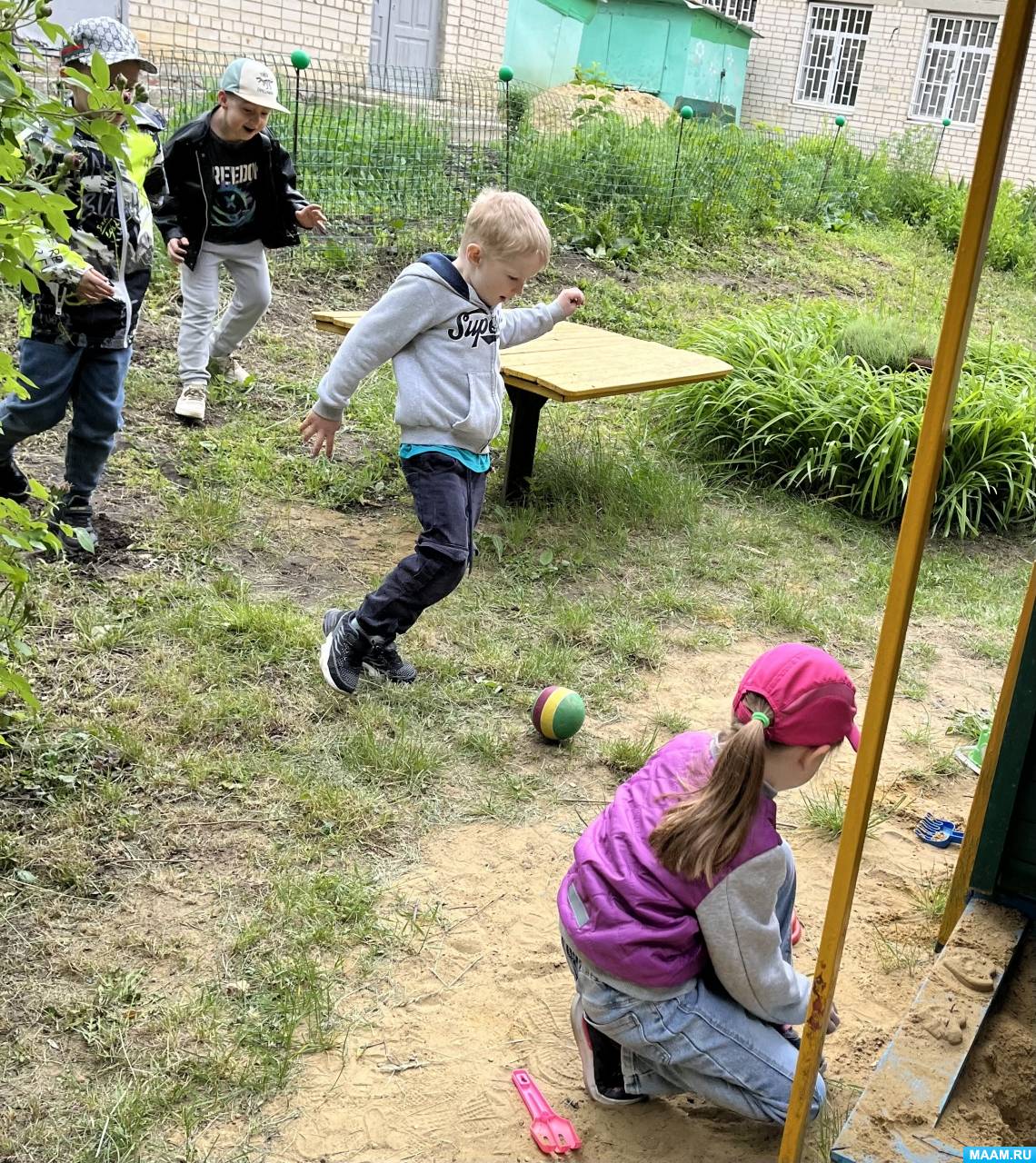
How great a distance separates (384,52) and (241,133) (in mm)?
11023

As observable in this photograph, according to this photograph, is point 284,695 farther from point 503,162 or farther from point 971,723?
point 503,162

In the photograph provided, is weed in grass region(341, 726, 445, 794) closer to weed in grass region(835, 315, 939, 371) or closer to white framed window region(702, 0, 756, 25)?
weed in grass region(835, 315, 939, 371)

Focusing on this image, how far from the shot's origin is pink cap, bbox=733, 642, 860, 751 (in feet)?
6.39

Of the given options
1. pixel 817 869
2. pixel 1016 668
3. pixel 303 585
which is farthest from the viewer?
pixel 303 585

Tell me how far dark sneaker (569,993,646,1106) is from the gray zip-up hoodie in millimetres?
1864

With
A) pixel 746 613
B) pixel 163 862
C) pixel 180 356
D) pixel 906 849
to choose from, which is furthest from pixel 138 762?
pixel 180 356

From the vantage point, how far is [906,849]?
3.23 meters

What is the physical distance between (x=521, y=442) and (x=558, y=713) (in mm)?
2106

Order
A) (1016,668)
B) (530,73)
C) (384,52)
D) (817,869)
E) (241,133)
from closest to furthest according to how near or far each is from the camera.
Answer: (1016,668) < (817,869) < (241,133) < (384,52) < (530,73)

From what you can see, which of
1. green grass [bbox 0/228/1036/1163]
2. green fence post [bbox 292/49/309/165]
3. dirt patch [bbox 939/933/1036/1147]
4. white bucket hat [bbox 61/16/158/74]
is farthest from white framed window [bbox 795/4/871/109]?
dirt patch [bbox 939/933/1036/1147]

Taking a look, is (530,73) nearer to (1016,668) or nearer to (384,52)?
(384,52)

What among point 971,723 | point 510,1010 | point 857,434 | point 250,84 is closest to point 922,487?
point 510,1010

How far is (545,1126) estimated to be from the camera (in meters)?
2.16

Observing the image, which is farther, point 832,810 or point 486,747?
point 486,747
